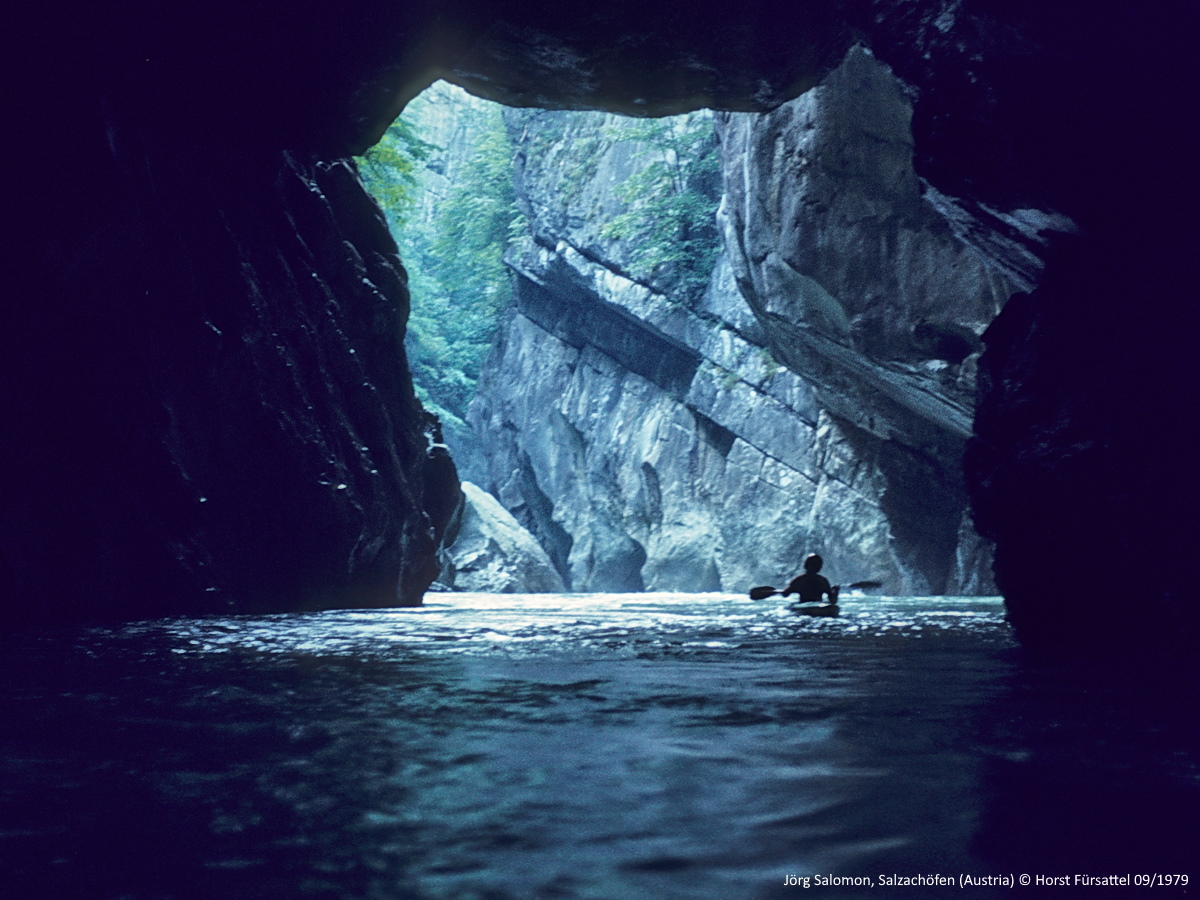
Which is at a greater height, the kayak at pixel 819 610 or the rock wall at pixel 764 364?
the rock wall at pixel 764 364

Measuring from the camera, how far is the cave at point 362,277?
20.9ft

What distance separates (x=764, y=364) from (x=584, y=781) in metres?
21.8

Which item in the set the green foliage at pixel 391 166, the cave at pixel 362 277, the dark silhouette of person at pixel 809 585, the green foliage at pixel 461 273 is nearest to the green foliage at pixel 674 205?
the green foliage at pixel 461 273

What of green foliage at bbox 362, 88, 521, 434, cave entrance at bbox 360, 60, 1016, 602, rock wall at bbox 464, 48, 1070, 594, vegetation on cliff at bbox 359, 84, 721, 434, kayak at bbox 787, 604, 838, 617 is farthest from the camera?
green foliage at bbox 362, 88, 521, 434

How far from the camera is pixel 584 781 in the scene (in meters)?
2.25

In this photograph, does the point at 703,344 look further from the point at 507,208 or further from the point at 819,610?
the point at 819,610

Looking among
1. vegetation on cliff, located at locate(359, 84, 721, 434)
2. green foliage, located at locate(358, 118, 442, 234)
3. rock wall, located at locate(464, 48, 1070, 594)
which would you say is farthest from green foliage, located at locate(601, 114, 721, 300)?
green foliage, located at locate(358, 118, 442, 234)

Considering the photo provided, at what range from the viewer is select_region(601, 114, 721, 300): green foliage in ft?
82.6

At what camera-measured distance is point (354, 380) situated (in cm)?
→ 1275

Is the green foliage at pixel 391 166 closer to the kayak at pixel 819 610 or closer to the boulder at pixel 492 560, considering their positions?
the boulder at pixel 492 560

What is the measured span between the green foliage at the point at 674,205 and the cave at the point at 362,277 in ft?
41.3

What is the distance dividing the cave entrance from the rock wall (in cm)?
6

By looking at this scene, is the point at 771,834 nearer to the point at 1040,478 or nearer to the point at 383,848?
the point at 383,848

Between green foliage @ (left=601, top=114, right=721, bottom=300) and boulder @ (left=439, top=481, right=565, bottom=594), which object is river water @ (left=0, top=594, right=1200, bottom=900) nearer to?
boulder @ (left=439, top=481, right=565, bottom=594)
